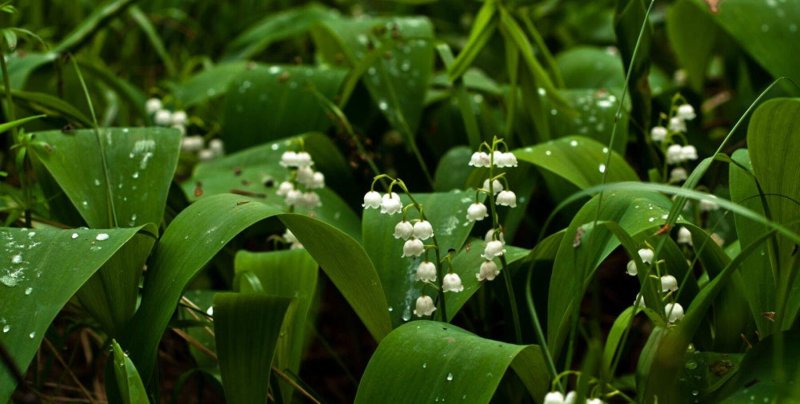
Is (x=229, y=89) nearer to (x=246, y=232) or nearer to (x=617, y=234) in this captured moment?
(x=246, y=232)

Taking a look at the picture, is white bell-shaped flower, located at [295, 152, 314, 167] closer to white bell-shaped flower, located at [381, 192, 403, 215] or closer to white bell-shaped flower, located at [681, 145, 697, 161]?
white bell-shaped flower, located at [381, 192, 403, 215]

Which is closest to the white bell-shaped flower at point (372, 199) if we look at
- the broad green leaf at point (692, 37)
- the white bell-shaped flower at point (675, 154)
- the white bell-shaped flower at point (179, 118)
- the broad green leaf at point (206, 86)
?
the white bell-shaped flower at point (675, 154)

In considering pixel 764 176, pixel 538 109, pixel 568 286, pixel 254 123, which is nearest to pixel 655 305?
pixel 568 286

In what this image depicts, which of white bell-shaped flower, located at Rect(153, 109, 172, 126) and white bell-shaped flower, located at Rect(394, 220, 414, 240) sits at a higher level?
white bell-shaped flower, located at Rect(394, 220, 414, 240)

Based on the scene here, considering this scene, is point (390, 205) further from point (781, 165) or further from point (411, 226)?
point (781, 165)

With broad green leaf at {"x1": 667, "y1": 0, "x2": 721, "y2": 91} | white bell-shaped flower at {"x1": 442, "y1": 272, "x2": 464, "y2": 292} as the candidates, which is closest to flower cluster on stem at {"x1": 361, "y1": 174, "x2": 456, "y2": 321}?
white bell-shaped flower at {"x1": 442, "y1": 272, "x2": 464, "y2": 292}

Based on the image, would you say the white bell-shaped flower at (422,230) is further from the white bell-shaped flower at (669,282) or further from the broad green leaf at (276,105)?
the broad green leaf at (276,105)

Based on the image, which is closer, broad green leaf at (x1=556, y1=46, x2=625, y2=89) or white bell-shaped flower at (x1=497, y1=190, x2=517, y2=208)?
white bell-shaped flower at (x1=497, y1=190, x2=517, y2=208)
